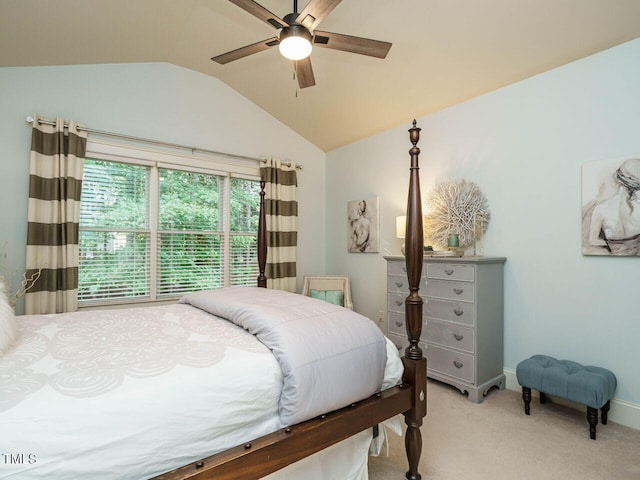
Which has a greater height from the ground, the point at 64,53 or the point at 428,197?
the point at 64,53

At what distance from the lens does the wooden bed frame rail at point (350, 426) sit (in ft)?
3.60

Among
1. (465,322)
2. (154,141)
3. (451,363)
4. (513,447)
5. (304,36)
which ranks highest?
(304,36)

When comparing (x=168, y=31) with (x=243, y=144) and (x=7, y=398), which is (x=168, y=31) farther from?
(x=7, y=398)

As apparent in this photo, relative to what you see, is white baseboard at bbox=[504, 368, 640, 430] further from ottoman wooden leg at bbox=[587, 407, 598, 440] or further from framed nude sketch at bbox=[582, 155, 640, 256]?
framed nude sketch at bbox=[582, 155, 640, 256]

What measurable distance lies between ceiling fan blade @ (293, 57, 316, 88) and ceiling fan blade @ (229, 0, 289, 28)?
31 centimetres

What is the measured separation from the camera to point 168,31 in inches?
119

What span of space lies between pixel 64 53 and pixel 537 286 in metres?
4.52

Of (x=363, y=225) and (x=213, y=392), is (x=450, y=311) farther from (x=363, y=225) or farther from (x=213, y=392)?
(x=213, y=392)

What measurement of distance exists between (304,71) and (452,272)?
6.55ft

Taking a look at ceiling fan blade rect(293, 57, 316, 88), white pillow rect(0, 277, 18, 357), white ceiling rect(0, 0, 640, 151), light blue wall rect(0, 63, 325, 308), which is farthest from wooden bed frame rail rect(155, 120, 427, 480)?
light blue wall rect(0, 63, 325, 308)

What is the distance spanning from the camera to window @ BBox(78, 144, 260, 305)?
329cm

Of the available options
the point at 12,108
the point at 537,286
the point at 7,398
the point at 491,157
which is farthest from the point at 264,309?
the point at 12,108

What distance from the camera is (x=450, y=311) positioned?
2.86 meters

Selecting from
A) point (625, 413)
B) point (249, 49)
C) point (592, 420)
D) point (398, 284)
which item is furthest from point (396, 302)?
point (249, 49)
